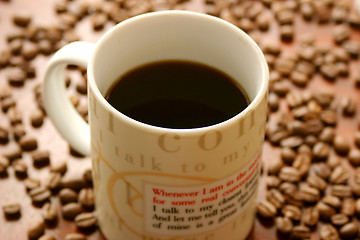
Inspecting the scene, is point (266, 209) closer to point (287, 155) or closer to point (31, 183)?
point (287, 155)

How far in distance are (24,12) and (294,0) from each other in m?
0.55

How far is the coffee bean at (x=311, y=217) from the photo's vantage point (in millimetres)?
929

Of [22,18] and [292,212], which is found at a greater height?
[22,18]

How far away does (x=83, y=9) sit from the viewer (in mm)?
1226

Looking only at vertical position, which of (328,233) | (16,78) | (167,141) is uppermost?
(167,141)

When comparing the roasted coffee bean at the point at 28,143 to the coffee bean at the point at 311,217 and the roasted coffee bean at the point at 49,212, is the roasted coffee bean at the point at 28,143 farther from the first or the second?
the coffee bean at the point at 311,217

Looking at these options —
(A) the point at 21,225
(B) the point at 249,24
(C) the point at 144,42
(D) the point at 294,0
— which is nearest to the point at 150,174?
(C) the point at 144,42

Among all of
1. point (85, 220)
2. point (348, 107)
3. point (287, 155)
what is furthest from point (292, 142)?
point (85, 220)

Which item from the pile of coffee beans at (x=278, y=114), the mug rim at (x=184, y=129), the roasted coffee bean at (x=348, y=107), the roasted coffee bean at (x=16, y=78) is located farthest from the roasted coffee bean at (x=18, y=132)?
the roasted coffee bean at (x=348, y=107)

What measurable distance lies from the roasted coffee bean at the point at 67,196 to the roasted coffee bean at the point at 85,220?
0.04 metres

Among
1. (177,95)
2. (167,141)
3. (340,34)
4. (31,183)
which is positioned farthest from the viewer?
(340,34)

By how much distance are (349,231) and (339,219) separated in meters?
0.03

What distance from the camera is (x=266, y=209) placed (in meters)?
0.93

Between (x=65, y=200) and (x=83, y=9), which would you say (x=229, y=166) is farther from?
(x=83, y=9)
